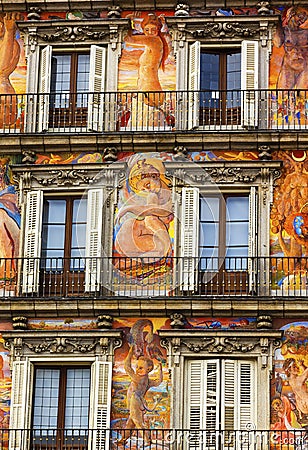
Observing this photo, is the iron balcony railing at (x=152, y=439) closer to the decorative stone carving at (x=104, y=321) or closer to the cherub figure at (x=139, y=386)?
the cherub figure at (x=139, y=386)

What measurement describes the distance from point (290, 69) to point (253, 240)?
3996 millimetres

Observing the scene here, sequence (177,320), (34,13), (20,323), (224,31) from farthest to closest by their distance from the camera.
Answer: (34,13) → (224,31) → (20,323) → (177,320)

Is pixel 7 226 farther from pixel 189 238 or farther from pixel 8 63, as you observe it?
pixel 189 238

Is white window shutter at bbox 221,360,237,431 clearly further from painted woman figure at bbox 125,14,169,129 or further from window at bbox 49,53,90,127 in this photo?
window at bbox 49,53,90,127

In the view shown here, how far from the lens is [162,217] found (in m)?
35.8

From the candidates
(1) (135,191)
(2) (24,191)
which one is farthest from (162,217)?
(2) (24,191)

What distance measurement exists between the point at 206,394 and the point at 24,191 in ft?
19.3

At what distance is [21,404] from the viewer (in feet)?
113

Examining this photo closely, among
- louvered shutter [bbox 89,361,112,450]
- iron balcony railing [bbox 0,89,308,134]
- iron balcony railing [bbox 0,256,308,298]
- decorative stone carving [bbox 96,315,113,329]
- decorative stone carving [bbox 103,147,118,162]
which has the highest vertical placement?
iron balcony railing [bbox 0,89,308,134]

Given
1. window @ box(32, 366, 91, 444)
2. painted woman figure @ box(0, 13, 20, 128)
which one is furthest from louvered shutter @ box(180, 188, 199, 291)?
painted woman figure @ box(0, 13, 20, 128)

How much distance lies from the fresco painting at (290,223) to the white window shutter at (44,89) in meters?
5.02

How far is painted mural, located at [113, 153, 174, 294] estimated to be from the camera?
116ft

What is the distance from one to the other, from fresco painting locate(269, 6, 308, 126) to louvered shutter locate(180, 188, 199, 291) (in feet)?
8.19

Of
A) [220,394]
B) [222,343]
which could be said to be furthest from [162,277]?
[220,394]
